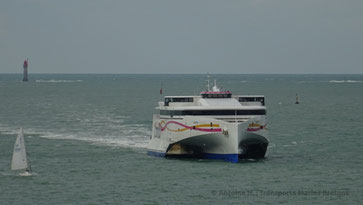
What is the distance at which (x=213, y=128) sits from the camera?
54.5 metres

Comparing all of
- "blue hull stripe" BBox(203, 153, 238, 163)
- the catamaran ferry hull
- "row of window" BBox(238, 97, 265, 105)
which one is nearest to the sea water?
"blue hull stripe" BBox(203, 153, 238, 163)

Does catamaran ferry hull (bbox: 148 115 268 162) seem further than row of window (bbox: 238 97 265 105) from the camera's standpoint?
No

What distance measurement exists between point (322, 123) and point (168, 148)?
4030 cm

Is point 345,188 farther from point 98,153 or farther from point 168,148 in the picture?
point 98,153

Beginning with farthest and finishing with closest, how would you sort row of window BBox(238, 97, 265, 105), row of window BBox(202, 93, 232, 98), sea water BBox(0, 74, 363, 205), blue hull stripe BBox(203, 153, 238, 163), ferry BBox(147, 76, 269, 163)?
row of window BBox(238, 97, 265, 105) < row of window BBox(202, 93, 232, 98) < blue hull stripe BBox(203, 153, 238, 163) < ferry BBox(147, 76, 269, 163) < sea water BBox(0, 74, 363, 205)

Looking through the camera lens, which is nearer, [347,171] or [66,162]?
[347,171]

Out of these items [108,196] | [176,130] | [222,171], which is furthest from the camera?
[176,130]

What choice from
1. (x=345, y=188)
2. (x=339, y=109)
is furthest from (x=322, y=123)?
(x=345, y=188)

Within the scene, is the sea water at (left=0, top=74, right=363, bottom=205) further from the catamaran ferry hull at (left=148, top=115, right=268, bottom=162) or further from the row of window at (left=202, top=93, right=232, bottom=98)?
the row of window at (left=202, top=93, right=232, bottom=98)

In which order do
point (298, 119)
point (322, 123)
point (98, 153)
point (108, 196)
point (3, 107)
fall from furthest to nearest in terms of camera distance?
1. point (3, 107)
2. point (298, 119)
3. point (322, 123)
4. point (98, 153)
5. point (108, 196)

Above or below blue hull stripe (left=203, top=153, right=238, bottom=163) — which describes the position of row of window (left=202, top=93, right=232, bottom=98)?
above

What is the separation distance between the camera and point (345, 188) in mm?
46031

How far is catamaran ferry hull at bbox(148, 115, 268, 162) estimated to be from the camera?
178 feet

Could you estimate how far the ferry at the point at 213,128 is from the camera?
54531 mm
